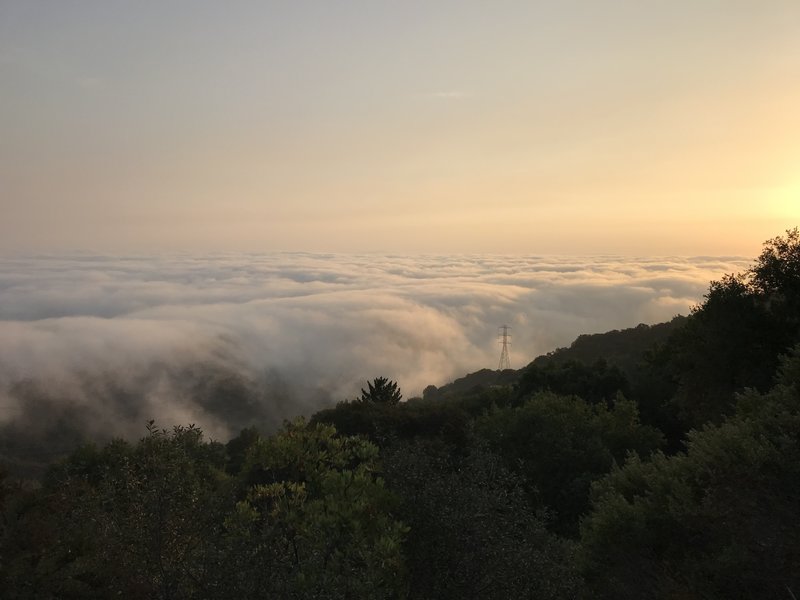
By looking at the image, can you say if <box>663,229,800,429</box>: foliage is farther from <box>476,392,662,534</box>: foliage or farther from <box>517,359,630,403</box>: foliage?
<box>517,359,630,403</box>: foliage

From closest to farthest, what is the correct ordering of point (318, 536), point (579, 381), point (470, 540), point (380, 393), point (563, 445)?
1. point (318, 536)
2. point (470, 540)
3. point (563, 445)
4. point (579, 381)
5. point (380, 393)

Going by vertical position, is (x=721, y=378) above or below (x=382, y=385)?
above

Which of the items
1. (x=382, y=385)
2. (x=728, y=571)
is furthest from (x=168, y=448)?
(x=382, y=385)

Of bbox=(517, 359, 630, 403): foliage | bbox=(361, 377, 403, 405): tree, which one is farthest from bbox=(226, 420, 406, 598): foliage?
bbox=(361, 377, 403, 405): tree

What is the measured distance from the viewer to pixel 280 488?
61.7 feet

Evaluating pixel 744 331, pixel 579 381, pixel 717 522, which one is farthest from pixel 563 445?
pixel 579 381

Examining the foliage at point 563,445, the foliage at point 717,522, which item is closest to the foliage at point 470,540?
the foliage at point 717,522

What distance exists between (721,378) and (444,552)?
2777 centimetres

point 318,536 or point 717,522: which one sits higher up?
point 318,536

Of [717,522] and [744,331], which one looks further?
[744,331]

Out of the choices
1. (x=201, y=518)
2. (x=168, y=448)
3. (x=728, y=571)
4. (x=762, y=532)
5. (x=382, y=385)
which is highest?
(x=168, y=448)

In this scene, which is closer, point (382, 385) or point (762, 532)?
point (762, 532)

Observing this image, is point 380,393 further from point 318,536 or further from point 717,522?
point 318,536

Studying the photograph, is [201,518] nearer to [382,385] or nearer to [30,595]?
[30,595]
